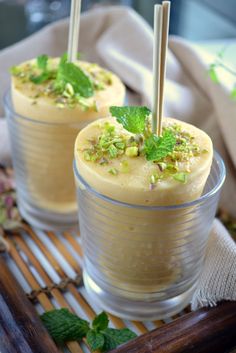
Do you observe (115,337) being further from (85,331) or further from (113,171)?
(113,171)

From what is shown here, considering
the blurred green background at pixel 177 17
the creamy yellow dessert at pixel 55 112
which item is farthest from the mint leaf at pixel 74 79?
the blurred green background at pixel 177 17

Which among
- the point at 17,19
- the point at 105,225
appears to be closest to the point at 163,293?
the point at 105,225

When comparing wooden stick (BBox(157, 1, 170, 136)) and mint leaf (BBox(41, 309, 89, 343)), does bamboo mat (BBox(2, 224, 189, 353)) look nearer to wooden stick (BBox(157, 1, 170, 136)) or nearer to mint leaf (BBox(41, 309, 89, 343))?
mint leaf (BBox(41, 309, 89, 343))

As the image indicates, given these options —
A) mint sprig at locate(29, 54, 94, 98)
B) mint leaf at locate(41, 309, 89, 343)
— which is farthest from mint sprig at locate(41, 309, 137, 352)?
mint sprig at locate(29, 54, 94, 98)

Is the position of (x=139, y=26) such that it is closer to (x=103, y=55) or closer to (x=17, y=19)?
(x=103, y=55)

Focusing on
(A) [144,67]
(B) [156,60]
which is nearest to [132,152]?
(B) [156,60]
